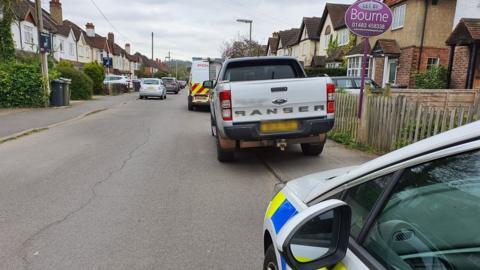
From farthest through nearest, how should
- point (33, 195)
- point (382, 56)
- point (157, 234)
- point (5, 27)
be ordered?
point (382, 56) → point (5, 27) → point (33, 195) → point (157, 234)

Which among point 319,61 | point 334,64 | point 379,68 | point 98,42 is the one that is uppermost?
point 98,42

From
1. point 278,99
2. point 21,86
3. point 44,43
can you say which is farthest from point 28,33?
point 278,99

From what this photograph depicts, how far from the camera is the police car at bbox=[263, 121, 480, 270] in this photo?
1336 mm

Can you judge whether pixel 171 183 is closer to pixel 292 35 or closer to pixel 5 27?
pixel 5 27

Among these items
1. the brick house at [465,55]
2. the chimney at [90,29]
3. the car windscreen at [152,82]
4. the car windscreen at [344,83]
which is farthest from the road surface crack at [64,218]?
the chimney at [90,29]

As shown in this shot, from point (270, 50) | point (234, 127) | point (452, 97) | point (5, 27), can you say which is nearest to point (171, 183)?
point (234, 127)

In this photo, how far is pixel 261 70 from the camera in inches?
302

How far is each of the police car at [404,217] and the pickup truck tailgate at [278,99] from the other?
162 inches

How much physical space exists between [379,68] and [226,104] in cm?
2054

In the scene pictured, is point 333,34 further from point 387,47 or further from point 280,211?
point 280,211

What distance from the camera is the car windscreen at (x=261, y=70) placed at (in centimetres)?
765

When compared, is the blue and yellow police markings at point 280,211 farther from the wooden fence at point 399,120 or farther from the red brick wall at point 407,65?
the red brick wall at point 407,65

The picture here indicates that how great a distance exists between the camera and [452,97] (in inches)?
386

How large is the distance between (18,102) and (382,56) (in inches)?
764
